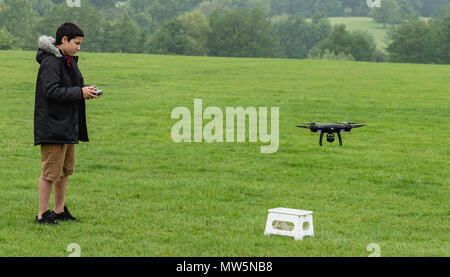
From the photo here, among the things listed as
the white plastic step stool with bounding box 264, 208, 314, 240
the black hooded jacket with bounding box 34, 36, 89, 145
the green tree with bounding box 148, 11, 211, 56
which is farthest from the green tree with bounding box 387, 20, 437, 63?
the black hooded jacket with bounding box 34, 36, 89, 145

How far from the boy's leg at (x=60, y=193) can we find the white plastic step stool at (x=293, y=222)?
A: 2.93 m

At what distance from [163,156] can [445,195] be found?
6.54m

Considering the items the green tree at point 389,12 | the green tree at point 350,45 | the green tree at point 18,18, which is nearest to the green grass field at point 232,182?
the green tree at point 350,45

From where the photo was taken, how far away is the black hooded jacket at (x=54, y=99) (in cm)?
864

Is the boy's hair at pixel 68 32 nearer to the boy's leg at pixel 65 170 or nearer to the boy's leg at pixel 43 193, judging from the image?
the boy's leg at pixel 65 170

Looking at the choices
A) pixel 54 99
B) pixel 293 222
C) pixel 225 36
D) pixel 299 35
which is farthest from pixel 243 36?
pixel 293 222

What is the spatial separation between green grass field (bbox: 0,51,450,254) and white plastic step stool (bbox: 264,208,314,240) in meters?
0.14

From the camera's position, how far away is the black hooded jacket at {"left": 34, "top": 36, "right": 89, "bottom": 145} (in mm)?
8641

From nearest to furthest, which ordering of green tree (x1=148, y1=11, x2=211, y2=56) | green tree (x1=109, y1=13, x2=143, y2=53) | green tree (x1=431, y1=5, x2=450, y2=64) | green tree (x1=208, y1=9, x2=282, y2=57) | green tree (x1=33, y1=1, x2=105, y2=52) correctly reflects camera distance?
green tree (x1=431, y1=5, x2=450, y2=64) < green tree (x1=148, y1=11, x2=211, y2=56) < green tree (x1=109, y1=13, x2=143, y2=53) < green tree (x1=33, y1=1, x2=105, y2=52) < green tree (x1=208, y1=9, x2=282, y2=57)

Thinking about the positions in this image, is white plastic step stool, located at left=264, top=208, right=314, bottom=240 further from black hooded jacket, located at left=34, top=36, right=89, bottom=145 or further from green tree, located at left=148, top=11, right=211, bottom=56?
green tree, located at left=148, top=11, right=211, bottom=56

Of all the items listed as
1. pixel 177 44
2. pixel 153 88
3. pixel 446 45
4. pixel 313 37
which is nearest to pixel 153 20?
pixel 313 37

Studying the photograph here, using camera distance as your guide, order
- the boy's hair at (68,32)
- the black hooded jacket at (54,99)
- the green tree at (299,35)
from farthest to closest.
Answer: the green tree at (299,35), the boy's hair at (68,32), the black hooded jacket at (54,99)

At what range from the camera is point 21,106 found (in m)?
23.8

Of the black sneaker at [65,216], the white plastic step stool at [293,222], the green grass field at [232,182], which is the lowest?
the green grass field at [232,182]
